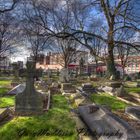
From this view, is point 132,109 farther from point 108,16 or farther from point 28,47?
point 28,47

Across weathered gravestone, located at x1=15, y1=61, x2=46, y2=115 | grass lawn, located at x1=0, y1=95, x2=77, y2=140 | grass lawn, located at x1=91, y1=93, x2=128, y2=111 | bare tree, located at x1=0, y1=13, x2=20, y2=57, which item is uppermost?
bare tree, located at x1=0, y1=13, x2=20, y2=57

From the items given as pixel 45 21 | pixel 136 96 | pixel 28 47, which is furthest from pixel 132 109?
pixel 28 47

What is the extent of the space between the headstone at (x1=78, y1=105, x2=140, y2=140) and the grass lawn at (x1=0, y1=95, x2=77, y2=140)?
1.64 feet

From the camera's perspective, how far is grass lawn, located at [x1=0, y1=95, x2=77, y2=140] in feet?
21.0

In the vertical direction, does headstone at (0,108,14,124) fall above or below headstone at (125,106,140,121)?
below

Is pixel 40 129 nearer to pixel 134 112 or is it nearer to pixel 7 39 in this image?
pixel 134 112

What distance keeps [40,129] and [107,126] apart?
69.1 inches

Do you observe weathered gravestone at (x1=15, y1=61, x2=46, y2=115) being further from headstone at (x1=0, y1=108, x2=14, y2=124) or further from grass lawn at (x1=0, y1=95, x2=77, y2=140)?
grass lawn at (x1=0, y1=95, x2=77, y2=140)

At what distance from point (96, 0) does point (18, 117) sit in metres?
15.9

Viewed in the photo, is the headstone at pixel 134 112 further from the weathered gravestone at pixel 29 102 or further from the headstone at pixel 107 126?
the weathered gravestone at pixel 29 102

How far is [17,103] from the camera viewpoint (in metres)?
9.36

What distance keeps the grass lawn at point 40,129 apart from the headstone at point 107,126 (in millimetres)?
501

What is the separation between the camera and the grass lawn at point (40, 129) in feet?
21.0

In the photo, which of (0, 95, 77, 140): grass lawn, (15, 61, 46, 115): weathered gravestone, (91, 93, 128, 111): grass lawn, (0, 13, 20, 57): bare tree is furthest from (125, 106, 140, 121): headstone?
(0, 13, 20, 57): bare tree
